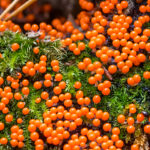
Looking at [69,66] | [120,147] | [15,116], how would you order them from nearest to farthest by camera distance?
[120,147], [15,116], [69,66]

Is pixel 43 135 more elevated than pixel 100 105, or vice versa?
pixel 100 105

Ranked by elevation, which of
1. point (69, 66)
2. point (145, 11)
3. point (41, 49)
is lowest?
point (69, 66)

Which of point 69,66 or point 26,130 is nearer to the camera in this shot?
point 26,130

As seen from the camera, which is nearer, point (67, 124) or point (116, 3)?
point (67, 124)

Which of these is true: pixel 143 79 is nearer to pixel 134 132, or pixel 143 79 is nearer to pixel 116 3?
pixel 134 132

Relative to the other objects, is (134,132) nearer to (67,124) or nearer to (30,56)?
(67,124)

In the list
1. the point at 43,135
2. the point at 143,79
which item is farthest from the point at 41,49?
the point at 143,79

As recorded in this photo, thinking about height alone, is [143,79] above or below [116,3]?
below

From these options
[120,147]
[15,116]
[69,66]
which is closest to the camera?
[120,147]

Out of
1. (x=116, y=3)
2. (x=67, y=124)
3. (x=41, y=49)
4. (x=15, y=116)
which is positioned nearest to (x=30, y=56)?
(x=41, y=49)
